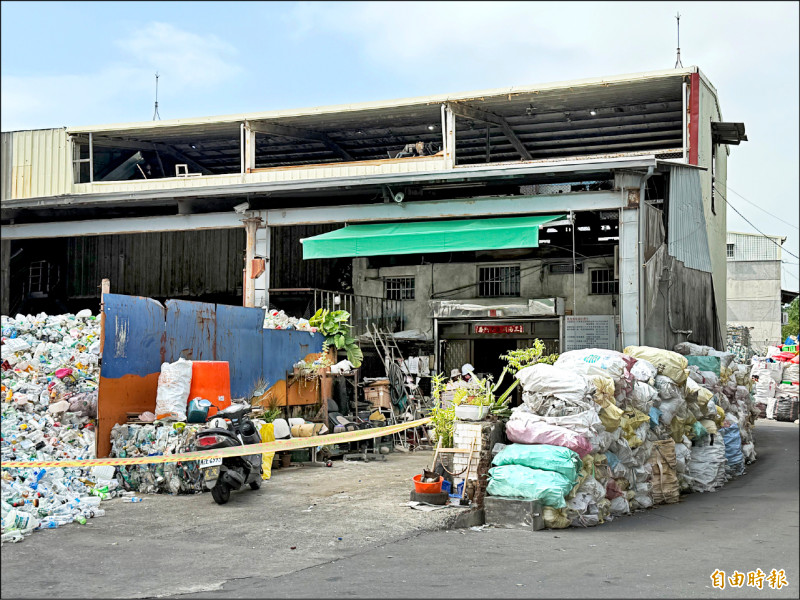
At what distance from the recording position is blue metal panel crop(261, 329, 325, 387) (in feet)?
47.2

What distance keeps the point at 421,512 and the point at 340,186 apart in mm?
9716

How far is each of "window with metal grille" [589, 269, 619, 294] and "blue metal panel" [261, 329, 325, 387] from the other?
740 cm

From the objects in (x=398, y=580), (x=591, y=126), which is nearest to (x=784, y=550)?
(x=398, y=580)

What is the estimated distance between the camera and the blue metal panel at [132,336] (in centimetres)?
1077

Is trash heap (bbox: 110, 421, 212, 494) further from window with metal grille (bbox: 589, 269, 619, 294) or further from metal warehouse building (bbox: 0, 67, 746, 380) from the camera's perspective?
window with metal grille (bbox: 589, 269, 619, 294)

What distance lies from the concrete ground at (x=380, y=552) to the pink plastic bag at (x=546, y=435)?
0.89 meters

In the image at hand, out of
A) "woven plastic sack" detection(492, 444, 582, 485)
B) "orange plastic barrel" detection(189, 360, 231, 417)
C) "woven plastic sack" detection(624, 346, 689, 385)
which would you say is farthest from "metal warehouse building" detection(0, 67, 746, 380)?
→ "woven plastic sack" detection(492, 444, 582, 485)

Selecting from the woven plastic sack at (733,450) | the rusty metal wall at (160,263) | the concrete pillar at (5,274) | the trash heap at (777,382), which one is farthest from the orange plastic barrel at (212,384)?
the trash heap at (777,382)

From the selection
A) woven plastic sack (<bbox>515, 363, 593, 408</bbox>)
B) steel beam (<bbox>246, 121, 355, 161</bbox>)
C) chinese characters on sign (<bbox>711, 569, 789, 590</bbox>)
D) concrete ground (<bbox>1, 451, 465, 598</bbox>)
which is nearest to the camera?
chinese characters on sign (<bbox>711, 569, 789, 590</bbox>)

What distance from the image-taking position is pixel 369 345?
18422 millimetres

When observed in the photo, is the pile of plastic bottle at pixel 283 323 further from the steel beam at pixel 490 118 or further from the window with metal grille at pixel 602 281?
the window with metal grille at pixel 602 281

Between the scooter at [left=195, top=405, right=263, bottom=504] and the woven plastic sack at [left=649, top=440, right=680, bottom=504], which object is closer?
the scooter at [left=195, top=405, right=263, bottom=504]

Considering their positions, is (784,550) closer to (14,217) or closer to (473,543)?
(473,543)

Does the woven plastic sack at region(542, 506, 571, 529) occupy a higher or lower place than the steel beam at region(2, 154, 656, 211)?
lower
